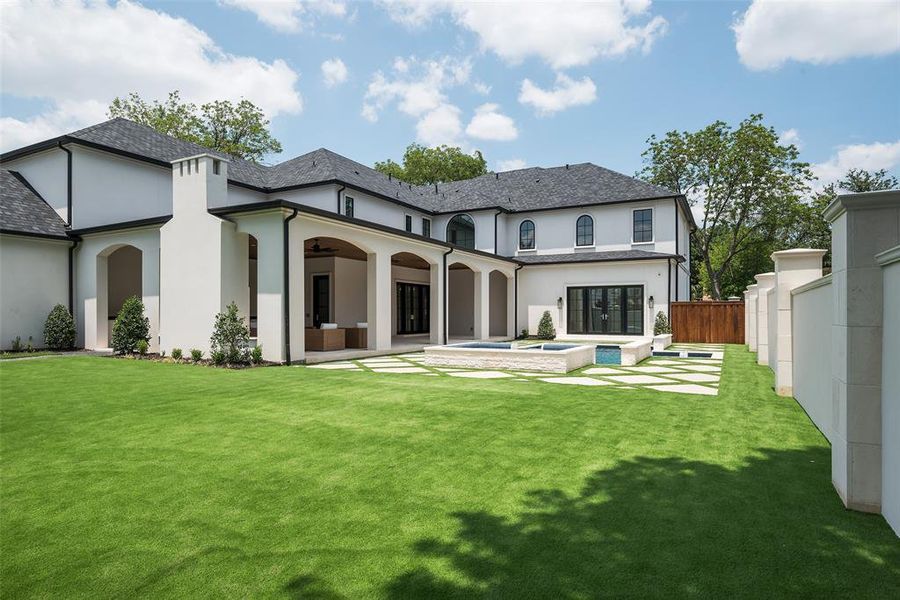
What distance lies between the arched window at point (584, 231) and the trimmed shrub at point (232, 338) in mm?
16722

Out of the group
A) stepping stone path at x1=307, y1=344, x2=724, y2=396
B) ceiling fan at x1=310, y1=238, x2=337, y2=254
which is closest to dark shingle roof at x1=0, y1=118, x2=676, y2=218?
ceiling fan at x1=310, y1=238, x2=337, y2=254

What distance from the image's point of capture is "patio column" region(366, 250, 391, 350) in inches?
557

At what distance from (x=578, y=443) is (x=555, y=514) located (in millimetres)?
1732

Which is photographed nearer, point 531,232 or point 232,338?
point 232,338

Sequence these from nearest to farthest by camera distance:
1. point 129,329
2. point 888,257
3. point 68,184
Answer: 1. point 888,257
2. point 129,329
3. point 68,184

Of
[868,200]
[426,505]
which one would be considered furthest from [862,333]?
[426,505]

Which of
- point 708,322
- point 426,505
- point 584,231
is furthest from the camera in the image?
point 584,231

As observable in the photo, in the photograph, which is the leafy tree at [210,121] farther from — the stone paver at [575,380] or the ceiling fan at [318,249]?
the stone paver at [575,380]

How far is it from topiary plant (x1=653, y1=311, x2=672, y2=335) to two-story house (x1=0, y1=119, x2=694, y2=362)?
73cm

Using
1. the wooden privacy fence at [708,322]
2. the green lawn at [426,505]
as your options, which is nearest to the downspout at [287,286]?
the green lawn at [426,505]

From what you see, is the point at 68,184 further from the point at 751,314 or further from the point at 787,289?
the point at 751,314

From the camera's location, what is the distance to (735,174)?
29.4 metres

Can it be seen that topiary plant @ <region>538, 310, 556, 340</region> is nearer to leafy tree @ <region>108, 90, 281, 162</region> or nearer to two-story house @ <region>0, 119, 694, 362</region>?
two-story house @ <region>0, 119, 694, 362</region>

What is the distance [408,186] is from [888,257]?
24805mm
